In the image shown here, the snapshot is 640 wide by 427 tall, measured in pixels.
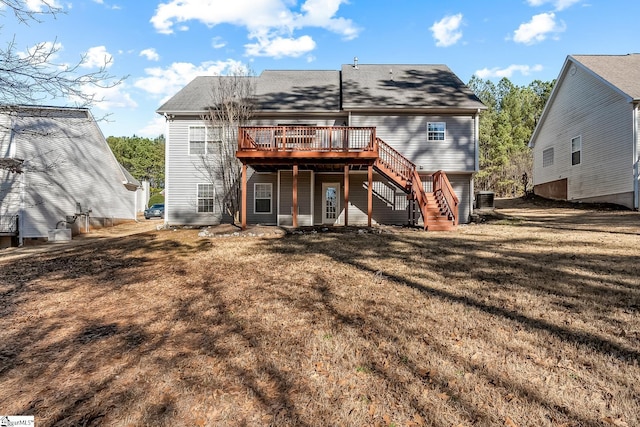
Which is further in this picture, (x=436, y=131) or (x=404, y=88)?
(x=404, y=88)

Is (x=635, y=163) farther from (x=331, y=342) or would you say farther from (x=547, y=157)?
(x=331, y=342)

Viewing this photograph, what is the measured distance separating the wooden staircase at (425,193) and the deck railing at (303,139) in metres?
0.94

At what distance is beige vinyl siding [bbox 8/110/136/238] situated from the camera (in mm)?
16250

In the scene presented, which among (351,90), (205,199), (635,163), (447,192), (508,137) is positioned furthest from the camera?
(508,137)

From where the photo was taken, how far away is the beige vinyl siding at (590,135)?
593 inches

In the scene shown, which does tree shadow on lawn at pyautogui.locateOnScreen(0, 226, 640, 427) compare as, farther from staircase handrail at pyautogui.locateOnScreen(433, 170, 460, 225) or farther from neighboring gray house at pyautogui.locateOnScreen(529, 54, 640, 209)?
neighboring gray house at pyautogui.locateOnScreen(529, 54, 640, 209)

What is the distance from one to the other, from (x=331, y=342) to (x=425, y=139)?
12526 millimetres

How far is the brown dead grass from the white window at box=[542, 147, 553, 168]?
16.7m

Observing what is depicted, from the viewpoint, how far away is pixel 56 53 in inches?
193

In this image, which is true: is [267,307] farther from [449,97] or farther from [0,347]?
[449,97]

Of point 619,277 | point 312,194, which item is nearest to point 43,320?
point 619,277

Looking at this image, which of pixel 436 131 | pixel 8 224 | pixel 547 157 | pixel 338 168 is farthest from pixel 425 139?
pixel 8 224

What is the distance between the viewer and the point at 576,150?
18359 millimetres

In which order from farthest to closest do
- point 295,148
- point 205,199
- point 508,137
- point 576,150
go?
point 508,137
point 576,150
point 205,199
point 295,148
